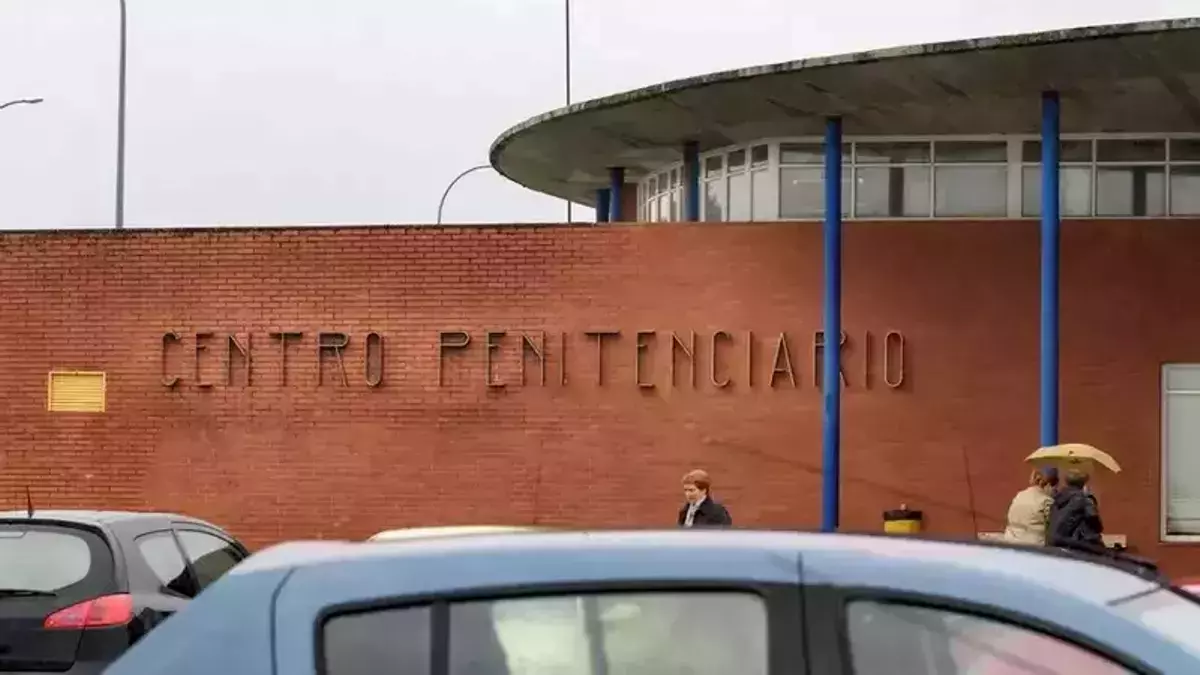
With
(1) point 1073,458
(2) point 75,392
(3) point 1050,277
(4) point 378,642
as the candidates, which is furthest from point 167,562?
(2) point 75,392

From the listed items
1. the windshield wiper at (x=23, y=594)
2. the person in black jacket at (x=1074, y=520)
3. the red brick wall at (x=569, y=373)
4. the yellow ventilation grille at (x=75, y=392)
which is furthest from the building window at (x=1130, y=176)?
the windshield wiper at (x=23, y=594)

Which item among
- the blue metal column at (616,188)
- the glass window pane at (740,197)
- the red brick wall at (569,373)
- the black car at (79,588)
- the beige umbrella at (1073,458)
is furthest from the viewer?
the blue metal column at (616,188)

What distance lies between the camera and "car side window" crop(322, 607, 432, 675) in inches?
119

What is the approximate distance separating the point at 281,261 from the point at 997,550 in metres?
16.1

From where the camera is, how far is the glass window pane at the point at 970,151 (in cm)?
1894

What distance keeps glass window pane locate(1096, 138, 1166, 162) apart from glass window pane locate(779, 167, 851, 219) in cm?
321

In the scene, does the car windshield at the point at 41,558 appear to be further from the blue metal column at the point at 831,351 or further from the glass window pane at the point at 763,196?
the glass window pane at the point at 763,196

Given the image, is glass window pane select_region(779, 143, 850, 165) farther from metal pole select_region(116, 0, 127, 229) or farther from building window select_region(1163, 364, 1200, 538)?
metal pole select_region(116, 0, 127, 229)

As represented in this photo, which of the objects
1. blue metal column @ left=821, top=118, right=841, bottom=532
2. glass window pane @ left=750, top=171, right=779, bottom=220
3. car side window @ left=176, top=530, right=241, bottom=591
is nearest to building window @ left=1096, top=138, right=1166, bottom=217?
blue metal column @ left=821, top=118, right=841, bottom=532

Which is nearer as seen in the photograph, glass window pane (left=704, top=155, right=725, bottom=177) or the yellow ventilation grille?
the yellow ventilation grille

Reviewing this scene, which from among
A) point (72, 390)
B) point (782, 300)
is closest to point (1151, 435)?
point (782, 300)

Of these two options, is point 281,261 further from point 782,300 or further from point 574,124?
point 782,300

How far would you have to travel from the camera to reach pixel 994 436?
58.3 ft

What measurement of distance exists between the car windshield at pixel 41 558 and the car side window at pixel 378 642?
5450 mm
